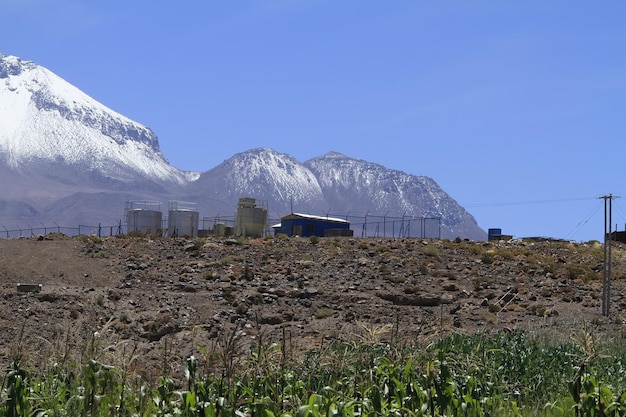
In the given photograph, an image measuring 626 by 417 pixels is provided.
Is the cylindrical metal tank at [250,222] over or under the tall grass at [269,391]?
over

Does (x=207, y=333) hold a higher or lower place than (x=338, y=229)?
lower

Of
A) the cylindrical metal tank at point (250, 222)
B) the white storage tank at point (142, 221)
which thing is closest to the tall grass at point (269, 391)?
the cylindrical metal tank at point (250, 222)

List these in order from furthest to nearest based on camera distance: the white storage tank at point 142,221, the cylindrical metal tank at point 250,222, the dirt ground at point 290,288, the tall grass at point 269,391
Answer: the white storage tank at point 142,221 → the cylindrical metal tank at point 250,222 → the dirt ground at point 290,288 → the tall grass at point 269,391

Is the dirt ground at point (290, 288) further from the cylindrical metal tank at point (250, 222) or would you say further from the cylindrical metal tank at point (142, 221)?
the cylindrical metal tank at point (142, 221)

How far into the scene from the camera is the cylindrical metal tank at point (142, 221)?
7000 cm

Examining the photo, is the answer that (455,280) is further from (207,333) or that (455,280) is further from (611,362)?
(611,362)

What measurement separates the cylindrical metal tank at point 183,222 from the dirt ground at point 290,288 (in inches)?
645

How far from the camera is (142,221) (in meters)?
70.6

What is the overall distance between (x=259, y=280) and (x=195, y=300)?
4.95m

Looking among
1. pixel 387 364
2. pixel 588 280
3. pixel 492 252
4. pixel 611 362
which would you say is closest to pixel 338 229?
pixel 492 252

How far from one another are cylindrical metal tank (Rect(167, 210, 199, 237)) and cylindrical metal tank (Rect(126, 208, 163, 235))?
100 cm

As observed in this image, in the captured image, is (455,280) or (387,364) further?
(455,280)

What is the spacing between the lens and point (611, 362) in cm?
1923

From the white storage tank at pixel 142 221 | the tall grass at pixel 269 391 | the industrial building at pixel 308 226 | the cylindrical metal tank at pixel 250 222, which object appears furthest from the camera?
the industrial building at pixel 308 226
